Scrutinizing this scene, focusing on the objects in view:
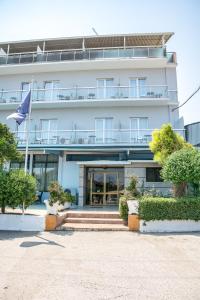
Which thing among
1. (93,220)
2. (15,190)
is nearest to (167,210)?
(93,220)

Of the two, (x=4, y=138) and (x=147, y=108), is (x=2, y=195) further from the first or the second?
(x=147, y=108)

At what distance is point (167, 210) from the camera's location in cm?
1048

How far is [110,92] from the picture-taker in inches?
782

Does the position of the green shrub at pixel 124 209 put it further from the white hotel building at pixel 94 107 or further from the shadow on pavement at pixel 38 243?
the white hotel building at pixel 94 107

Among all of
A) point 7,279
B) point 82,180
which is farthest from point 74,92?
point 7,279

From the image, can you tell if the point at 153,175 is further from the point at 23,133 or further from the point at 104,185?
the point at 23,133

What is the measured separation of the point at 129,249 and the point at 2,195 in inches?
229

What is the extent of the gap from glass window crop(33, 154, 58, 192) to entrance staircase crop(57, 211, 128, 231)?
7.26m

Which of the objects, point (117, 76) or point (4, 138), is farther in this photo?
point (117, 76)

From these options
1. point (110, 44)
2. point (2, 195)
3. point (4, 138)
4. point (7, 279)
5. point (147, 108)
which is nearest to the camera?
point (7, 279)

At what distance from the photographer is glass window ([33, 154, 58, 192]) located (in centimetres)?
1908

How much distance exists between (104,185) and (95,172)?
115 centimetres

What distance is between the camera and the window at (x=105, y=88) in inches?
770

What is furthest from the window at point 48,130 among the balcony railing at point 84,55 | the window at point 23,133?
the balcony railing at point 84,55
